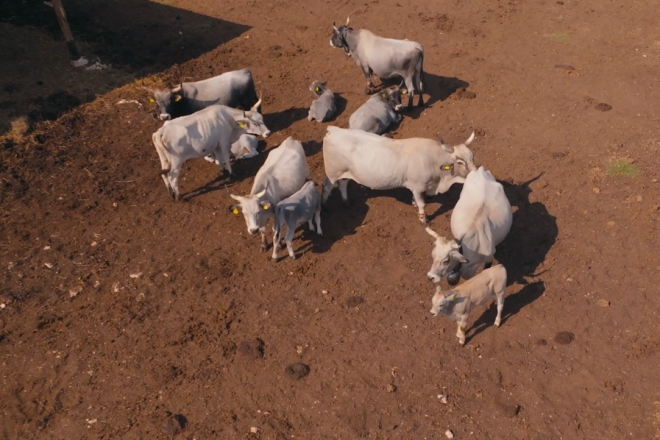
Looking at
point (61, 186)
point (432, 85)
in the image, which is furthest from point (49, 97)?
point (432, 85)

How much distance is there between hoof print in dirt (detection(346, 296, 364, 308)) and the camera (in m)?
8.94

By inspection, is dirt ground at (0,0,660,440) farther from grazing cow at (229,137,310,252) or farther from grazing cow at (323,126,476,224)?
grazing cow at (229,137,310,252)

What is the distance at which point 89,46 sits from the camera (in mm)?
15953

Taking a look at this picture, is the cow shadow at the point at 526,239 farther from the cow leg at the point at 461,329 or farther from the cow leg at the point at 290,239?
the cow leg at the point at 290,239

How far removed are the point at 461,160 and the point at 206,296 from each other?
4719mm

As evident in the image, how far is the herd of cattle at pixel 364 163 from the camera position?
27.7 ft

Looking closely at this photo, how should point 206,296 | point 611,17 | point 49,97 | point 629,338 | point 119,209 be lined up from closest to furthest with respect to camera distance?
point 629,338
point 206,296
point 119,209
point 49,97
point 611,17

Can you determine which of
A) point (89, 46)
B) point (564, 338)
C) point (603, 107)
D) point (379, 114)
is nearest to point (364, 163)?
point (379, 114)

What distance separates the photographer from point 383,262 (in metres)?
9.60

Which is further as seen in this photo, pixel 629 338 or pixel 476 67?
pixel 476 67

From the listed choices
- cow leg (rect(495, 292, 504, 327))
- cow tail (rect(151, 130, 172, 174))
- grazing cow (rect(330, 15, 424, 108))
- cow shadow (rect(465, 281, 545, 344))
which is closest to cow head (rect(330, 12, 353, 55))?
grazing cow (rect(330, 15, 424, 108))

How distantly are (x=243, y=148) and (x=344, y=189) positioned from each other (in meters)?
2.68

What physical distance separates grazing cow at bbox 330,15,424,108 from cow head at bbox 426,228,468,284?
5625 mm

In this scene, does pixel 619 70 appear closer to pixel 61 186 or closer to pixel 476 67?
pixel 476 67
